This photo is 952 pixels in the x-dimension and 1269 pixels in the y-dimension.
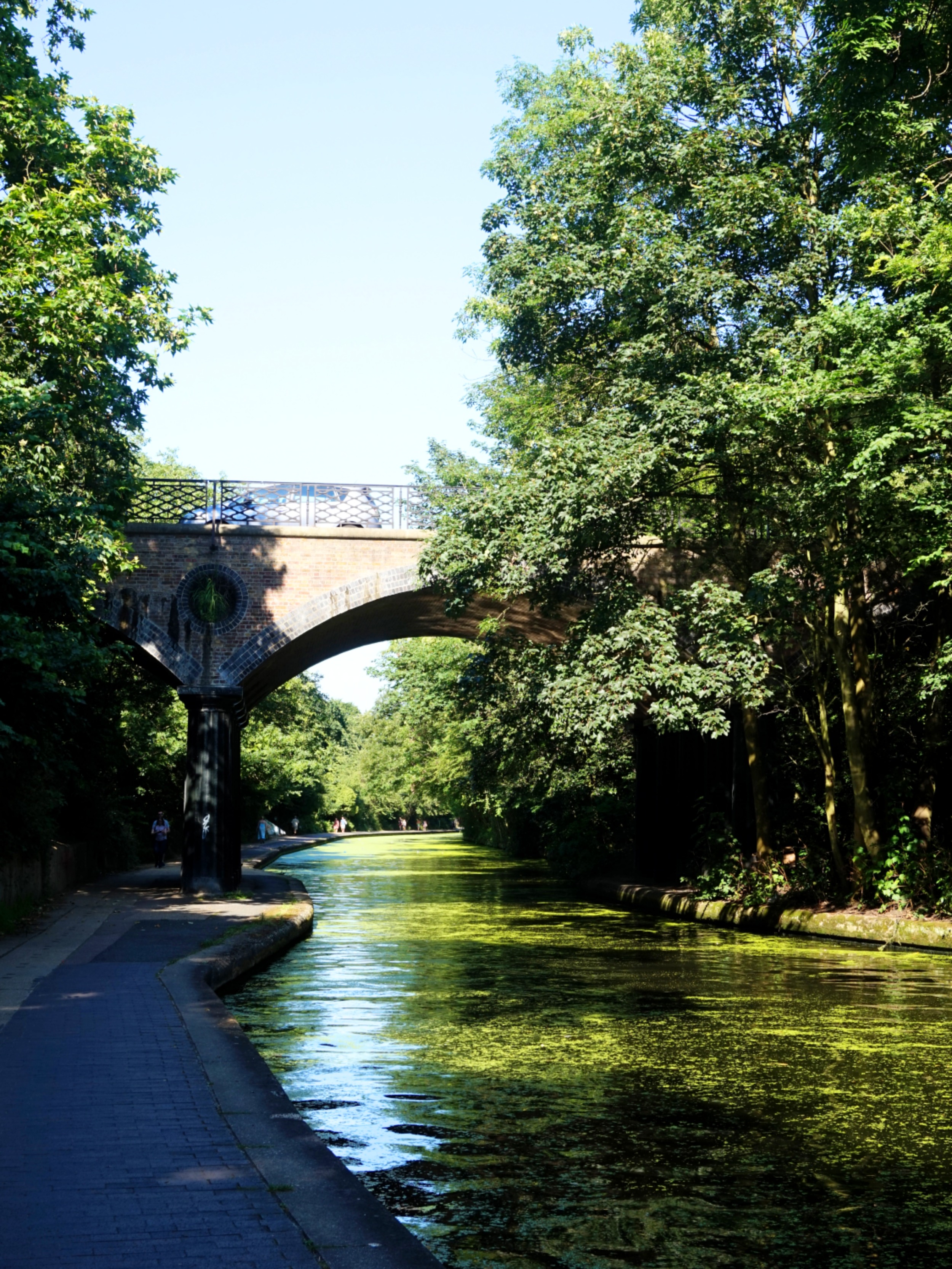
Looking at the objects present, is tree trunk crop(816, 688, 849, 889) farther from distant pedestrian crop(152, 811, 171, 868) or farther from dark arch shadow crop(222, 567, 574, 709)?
distant pedestrian crop(152, 811, 171, 868)

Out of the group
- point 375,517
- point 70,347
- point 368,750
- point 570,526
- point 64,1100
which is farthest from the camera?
point 368,750

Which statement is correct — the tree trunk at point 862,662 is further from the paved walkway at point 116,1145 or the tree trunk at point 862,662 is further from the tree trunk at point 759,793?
the paved walkway at point 116,1145

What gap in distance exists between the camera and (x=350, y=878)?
30.9 m

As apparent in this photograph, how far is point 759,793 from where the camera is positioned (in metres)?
19.6

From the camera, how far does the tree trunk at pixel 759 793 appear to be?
19.4 metres

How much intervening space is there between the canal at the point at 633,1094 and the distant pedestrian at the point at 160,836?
1333 centimetres

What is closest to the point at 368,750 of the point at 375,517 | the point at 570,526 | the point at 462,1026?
the point at 375,517

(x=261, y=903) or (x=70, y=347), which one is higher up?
(x=70, y=347)

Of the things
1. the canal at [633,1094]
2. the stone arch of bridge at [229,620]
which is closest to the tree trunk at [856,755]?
the canal at [633,1094]

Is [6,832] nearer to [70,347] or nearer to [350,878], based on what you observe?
[70,347]

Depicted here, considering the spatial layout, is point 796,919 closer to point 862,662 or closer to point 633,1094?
point 862,662

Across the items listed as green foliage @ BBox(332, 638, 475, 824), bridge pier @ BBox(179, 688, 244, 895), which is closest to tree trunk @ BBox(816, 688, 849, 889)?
green foliage @ BBox(332, 638, 475, 824)

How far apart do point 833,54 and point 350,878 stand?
71.6 ft

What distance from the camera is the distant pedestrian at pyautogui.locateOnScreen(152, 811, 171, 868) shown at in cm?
2755
